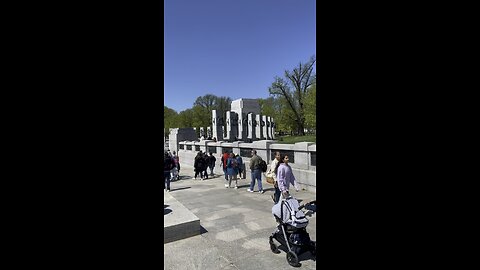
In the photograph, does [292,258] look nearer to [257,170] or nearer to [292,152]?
[257,170]

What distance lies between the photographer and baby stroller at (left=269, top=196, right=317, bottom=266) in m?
4.63

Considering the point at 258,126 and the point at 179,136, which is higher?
the point at 258,126

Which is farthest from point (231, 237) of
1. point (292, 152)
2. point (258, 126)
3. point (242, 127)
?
point (258, 126)

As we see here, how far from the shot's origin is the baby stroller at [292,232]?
15.2 feet

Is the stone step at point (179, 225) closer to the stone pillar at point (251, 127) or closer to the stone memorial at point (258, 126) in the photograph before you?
the stone pillar at point (251, 127)

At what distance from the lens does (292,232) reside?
15.9 feet

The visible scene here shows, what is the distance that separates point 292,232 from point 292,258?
44cm

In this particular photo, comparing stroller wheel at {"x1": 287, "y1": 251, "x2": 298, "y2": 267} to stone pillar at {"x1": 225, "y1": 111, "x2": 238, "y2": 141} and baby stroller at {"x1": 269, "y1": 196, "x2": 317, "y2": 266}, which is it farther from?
stone pillar at {"x1": 225, "y1": 111, "x2": 238, "y2": 141}

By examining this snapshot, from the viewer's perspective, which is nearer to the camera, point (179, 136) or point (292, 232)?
point (292, 232)

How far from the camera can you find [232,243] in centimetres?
557
